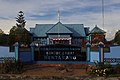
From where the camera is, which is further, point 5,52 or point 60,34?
point 60,34

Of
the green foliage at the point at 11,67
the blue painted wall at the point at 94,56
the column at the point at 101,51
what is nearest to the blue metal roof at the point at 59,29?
the blue painted wall at the point at 94,56

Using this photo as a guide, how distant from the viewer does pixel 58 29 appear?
6556 centimetres

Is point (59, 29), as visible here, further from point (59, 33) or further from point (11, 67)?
point (11, 67)

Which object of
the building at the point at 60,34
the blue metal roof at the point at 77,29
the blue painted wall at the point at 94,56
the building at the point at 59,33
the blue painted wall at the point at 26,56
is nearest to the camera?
the blue painted wall at the point at 94,56

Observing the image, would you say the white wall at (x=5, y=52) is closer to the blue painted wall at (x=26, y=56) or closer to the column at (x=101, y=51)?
the blue painted wall at (x=26, y=56)

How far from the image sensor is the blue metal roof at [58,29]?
216 feet

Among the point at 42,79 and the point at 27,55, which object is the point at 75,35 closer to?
the point at 27,55

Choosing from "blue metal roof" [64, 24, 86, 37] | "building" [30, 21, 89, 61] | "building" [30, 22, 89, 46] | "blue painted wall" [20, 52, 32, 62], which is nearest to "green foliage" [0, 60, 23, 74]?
"blue painted wall" [20, 52, 32, 62]

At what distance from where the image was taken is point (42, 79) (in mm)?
15828

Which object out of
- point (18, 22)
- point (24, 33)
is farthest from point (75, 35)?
point (18, 22)

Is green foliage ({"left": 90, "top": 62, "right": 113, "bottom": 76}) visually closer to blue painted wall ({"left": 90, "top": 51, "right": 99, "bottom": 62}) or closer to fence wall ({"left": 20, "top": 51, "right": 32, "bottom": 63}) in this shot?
blue painted wall ({"left": 90, "top": 51, "right": 99, "bottom": 62})

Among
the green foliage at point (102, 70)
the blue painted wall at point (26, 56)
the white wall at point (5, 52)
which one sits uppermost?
the white wall at point (5, 52)

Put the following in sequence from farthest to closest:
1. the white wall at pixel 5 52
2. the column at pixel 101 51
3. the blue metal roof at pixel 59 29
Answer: the blue metal roof at pixel 59 29 < the white wall at pixel 5 52 < the column at pixel 101 51

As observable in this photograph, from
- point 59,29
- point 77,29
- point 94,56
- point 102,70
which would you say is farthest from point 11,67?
point 77,29
